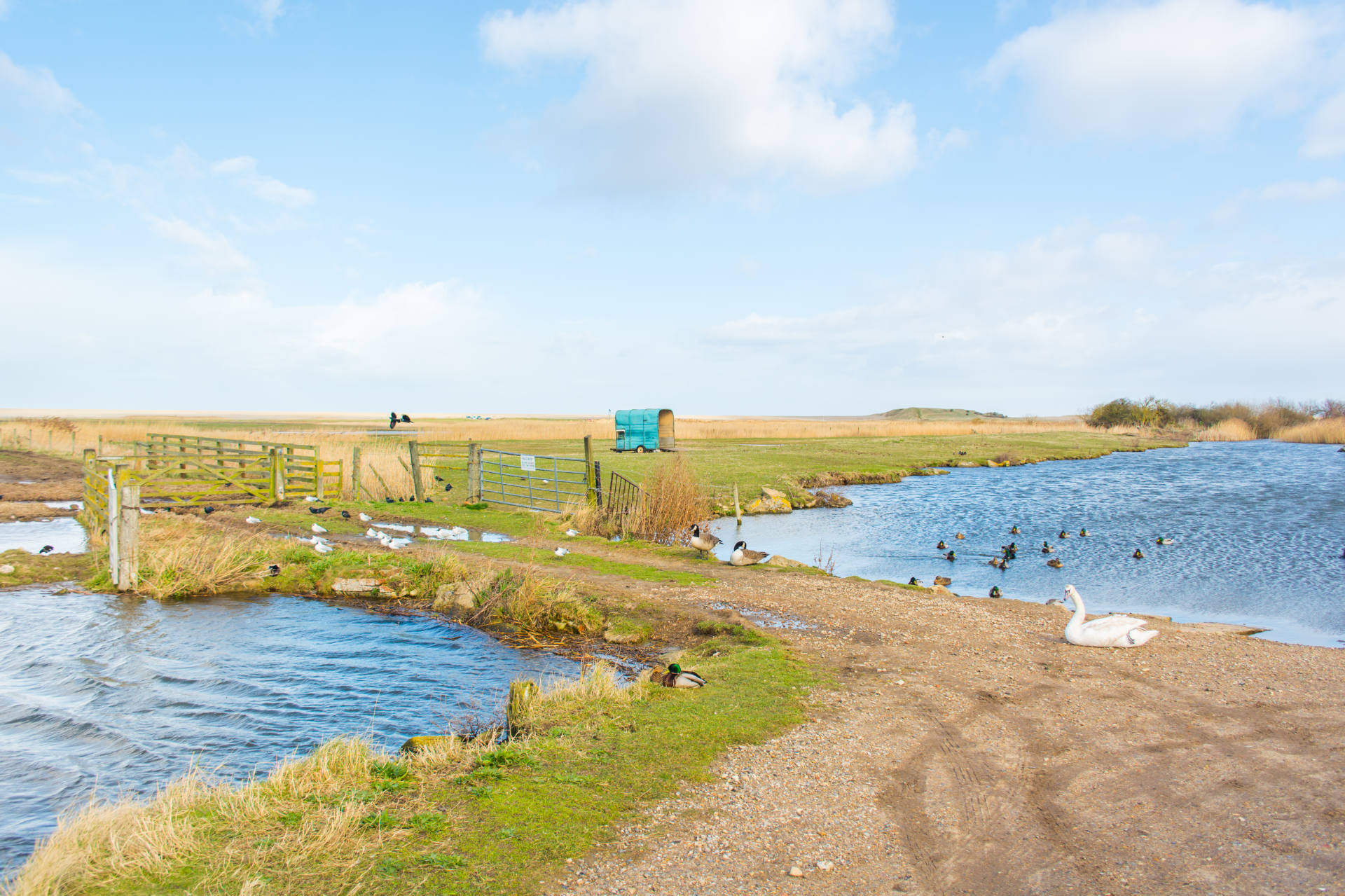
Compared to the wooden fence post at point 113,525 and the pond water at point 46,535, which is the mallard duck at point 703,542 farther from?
the pond water at point 46,535

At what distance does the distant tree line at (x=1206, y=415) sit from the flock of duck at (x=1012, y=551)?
71.4 m

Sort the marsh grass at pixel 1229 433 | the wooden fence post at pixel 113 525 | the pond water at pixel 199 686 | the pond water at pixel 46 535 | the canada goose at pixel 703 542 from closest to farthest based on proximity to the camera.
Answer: the pond water at pixel 199 686 → the wooden fence post at pixel 113 525 → the canada goose at pixel 703 542 → the pond water at pixel 46 535 → the marsh grass at pixel 1229 433

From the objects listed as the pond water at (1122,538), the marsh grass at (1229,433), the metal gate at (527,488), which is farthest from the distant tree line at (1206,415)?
the metal gate at (527,488)

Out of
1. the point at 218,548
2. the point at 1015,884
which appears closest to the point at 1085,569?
the point at 1015,884

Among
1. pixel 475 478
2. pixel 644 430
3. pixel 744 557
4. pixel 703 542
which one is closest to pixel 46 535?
pixel 475 478

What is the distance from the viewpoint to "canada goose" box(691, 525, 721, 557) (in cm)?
1789

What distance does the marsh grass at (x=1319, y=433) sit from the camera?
66.8m

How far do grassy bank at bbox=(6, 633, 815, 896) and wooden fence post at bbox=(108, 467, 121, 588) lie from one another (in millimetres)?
9826

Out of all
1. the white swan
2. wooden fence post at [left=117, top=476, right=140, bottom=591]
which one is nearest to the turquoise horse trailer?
wooden fence post at [left=117, top=476, right=140, bottom=591]

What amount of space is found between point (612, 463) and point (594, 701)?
28373mm

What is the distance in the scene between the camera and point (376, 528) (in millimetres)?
19844

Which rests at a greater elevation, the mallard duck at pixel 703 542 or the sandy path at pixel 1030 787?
the mallard duck at pixel 703 542

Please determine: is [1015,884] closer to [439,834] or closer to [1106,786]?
[1106,786]

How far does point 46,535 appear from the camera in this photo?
20484mm
